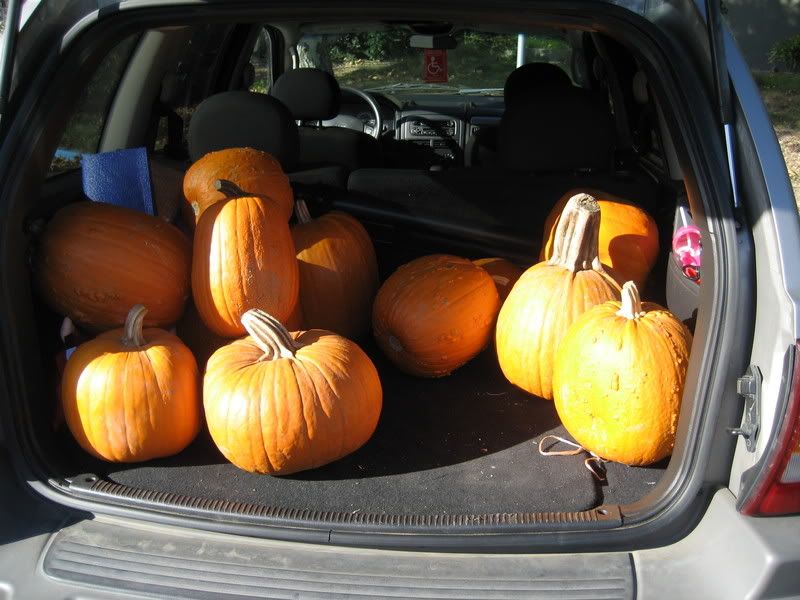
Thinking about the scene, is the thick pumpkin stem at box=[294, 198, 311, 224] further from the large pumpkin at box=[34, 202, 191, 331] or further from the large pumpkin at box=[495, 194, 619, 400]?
the large pumpkin at box=[495, 194, 619, 400]

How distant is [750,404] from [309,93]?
11.1 ft

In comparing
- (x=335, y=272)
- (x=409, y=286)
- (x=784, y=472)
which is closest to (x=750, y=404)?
(x=784, y=472)

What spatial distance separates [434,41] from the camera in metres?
4.01

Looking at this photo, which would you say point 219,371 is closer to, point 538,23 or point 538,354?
point 538,354

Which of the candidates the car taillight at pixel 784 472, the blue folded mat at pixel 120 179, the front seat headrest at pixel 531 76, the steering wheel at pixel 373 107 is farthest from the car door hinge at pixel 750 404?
the steering wheel at pixel 373 107

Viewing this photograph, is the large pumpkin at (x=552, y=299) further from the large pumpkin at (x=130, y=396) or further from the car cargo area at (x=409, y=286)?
the large pumpkin at (x=130, y=396)

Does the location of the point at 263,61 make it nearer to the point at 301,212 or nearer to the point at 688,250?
the point at 301,212

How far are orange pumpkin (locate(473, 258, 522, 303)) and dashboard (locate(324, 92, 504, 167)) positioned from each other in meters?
2.20

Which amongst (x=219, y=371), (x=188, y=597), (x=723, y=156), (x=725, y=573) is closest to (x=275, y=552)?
(x=188, y=597)

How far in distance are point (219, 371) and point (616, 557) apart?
106cm

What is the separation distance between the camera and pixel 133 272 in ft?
7.25

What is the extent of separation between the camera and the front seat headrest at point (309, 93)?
436 centimetres

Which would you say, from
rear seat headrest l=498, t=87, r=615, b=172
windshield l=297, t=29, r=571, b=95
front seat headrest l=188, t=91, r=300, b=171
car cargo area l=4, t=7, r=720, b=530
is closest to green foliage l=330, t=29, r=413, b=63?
windshield l=297, t=29, r=571, b=95

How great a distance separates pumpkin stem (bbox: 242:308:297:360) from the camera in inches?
77.2
